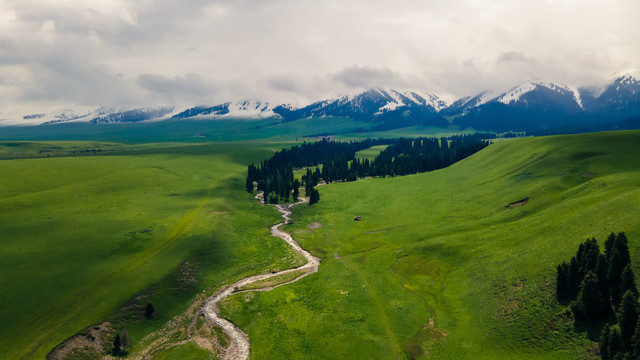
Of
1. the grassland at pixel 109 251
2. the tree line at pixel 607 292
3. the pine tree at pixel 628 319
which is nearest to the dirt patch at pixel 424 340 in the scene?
the tree line at pixel 607 292

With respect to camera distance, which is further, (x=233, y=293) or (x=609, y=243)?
(x=233, y=293)

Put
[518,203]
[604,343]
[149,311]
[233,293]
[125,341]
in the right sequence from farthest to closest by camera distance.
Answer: [518,203], [233,293], [149,311], [125,341], [604,343]

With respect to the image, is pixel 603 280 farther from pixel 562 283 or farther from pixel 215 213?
pixel 215 213

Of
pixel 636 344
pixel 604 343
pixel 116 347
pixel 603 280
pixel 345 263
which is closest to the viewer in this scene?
pixel 636 344

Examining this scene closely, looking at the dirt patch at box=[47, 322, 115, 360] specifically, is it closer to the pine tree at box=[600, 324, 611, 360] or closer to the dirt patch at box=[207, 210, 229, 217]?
the dirt patch at box=[207, 210, 229, 217]

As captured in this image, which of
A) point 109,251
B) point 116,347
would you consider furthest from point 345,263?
point 109,251

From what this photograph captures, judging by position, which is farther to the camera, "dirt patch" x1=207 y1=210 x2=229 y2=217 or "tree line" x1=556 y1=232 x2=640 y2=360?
"dirt patch" x1=207 y1=210 x2=229 y2=217

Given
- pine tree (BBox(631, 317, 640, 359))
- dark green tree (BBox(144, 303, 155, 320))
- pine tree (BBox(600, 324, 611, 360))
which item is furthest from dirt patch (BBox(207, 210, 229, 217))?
pine tree (BBox(631, 317, 640, 359))
